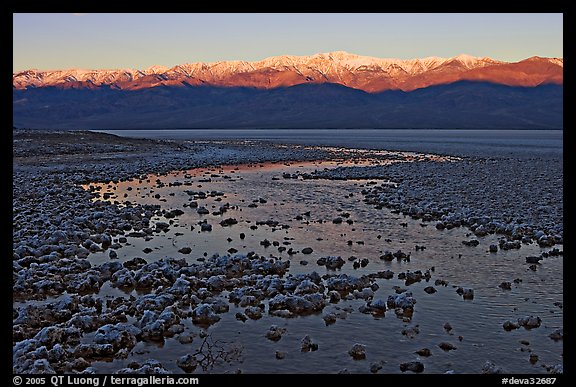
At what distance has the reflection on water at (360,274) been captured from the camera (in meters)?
8.70

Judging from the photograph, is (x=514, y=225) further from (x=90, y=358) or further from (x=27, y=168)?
(x=27, y=168)

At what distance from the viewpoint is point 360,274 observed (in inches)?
533

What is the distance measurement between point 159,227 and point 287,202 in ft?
28.1

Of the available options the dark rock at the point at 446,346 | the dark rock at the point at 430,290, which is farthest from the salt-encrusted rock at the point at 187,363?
the dark rock at the point at 430,290

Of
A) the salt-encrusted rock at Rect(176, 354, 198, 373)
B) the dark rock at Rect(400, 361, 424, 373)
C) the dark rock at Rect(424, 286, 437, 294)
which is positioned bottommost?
the salt-encrusted rock at Rect(176, 354, 198, 373)

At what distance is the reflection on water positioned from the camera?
28.5ft

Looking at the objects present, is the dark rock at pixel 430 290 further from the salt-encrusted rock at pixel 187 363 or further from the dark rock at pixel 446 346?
the salt-encrusted rock at pixel 187 363

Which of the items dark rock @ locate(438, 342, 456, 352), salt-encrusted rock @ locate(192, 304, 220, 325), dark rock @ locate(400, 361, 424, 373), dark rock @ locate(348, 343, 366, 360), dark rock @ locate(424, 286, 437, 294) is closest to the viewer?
dark rock @ locate(400, 361, 424, 373)

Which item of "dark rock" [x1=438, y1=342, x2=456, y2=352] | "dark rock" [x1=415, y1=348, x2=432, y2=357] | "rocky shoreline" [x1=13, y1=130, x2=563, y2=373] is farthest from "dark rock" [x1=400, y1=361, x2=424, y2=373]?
"dark rock" [x1=438, y1=342, x2=456, y2=352]

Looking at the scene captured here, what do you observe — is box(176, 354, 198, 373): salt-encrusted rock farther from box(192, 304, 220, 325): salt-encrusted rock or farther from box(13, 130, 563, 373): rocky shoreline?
box(192, 304, 220, 325): salt-encrusted rock

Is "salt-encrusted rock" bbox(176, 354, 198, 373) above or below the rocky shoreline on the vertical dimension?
below

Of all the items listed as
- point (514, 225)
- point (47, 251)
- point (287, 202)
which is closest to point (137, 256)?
point (47, 251)

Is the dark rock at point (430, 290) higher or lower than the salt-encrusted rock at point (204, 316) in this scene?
higher

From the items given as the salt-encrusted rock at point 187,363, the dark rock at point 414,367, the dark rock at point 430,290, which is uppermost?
the dark rock at point 430,290
